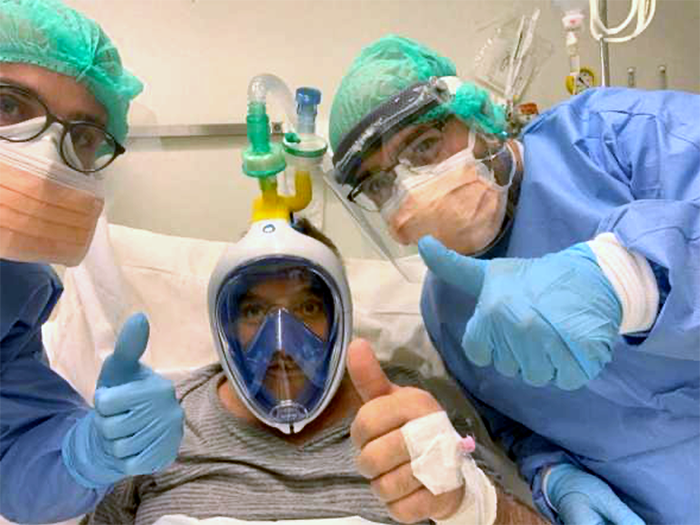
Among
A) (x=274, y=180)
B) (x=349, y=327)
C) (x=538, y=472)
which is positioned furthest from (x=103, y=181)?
(x=538, y=472)

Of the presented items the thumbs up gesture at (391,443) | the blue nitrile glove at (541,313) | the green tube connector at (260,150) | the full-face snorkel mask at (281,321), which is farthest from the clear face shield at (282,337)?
the blue nitrile glove at (541,313)

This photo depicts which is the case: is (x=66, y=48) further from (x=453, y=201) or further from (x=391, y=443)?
(x=391, y=443)

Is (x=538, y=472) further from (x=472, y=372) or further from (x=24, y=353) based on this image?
(x=24, y=353)

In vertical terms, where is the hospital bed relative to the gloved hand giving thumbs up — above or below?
below

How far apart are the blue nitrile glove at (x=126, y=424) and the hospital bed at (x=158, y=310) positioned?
2.23ft

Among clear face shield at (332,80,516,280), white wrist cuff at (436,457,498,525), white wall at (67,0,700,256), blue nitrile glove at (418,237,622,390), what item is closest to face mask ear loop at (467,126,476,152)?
clear face shield at (332,80,516,280)

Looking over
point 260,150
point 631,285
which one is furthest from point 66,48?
point 631,285

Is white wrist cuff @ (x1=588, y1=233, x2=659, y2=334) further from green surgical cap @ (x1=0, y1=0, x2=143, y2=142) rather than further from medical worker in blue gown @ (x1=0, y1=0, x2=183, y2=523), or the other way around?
green surgical cap @ (x1=0, y1=0, x2=143, y2=142)

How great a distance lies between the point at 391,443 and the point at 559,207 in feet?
1.93

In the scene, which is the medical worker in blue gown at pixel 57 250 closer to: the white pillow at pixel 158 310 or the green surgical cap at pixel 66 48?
the green surgical cap at pixel 66 48

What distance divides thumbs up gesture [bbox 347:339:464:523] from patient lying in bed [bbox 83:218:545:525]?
0.79 ft

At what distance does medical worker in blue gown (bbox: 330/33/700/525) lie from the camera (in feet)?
3.86

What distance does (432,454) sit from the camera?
987 mm

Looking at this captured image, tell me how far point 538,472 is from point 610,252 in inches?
25.6
